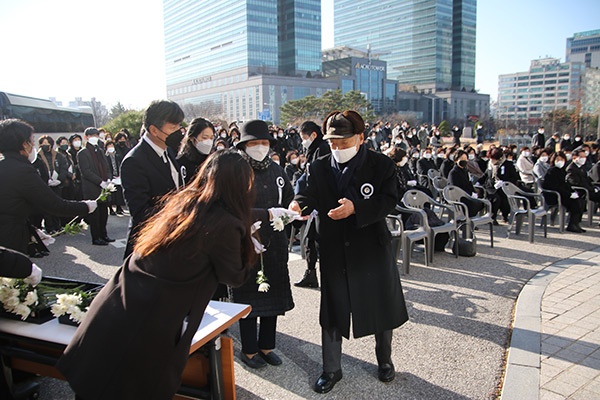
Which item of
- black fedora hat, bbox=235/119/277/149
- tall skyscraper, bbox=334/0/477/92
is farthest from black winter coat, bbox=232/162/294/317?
tall skyscraper, bbox=334/0/477/92

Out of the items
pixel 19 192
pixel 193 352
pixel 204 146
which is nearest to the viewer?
pixel 193 352

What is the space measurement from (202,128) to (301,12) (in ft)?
337

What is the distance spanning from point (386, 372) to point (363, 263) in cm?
90

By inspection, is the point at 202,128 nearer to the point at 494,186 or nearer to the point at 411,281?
the point at 411,281

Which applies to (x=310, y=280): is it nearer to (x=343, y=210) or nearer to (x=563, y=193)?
(x=343, y=210)

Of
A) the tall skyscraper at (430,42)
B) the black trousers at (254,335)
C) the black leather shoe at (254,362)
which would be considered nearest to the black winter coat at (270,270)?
the black trousers at (254,335)

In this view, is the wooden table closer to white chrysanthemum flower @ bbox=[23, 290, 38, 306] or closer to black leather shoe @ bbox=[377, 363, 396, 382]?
white chrysanthemum flower @ bbox=[23, 290, 38, 306]

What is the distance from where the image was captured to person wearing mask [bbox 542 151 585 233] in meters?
8.74

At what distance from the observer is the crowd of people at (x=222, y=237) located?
1972 millimetres

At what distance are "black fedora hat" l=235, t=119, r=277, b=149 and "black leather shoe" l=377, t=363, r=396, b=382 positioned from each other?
2111 mm

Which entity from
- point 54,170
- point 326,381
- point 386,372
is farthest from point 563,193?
point 54,170

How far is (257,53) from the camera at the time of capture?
94.9 m

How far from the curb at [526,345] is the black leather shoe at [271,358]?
1.75 metres

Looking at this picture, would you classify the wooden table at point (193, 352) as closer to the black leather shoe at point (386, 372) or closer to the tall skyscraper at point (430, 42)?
the black leather shoe at point (386, 372)
